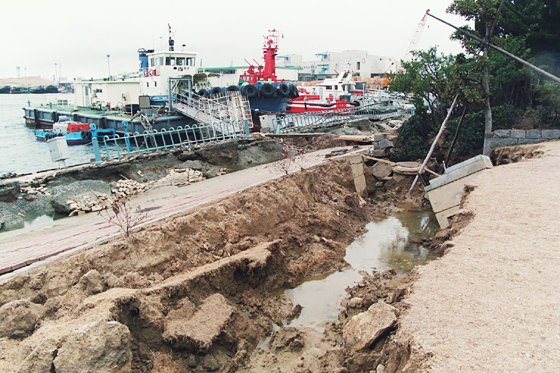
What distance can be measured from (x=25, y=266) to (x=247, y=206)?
450cm

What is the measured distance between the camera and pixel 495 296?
510 centimetres

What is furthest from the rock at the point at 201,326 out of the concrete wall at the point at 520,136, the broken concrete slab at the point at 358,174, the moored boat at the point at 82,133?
the moored boat at the point at 82,133

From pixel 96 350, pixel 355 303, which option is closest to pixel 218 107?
pixel 355 303

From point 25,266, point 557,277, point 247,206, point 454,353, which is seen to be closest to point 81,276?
point 25,266

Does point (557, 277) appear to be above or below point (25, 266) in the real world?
above

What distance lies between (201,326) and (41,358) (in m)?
1.96

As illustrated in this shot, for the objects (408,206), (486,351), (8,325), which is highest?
(486,351)

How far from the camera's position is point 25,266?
6.81 metres

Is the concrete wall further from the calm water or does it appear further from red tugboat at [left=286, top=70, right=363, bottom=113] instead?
the calm water

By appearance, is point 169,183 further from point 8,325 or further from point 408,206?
point 8,325

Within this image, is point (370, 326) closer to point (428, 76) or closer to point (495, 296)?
point (495, 296)

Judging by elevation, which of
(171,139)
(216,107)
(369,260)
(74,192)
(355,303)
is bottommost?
(369,260)

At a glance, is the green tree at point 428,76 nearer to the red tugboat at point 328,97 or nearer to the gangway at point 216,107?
the gangway at point 216,107

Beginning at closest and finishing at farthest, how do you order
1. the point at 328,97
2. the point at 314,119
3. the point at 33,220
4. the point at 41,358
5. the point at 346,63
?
the point at 41,358 < the point at 33,220 < the point at 314,119 < the point at 328,97 < the point at 346,63
